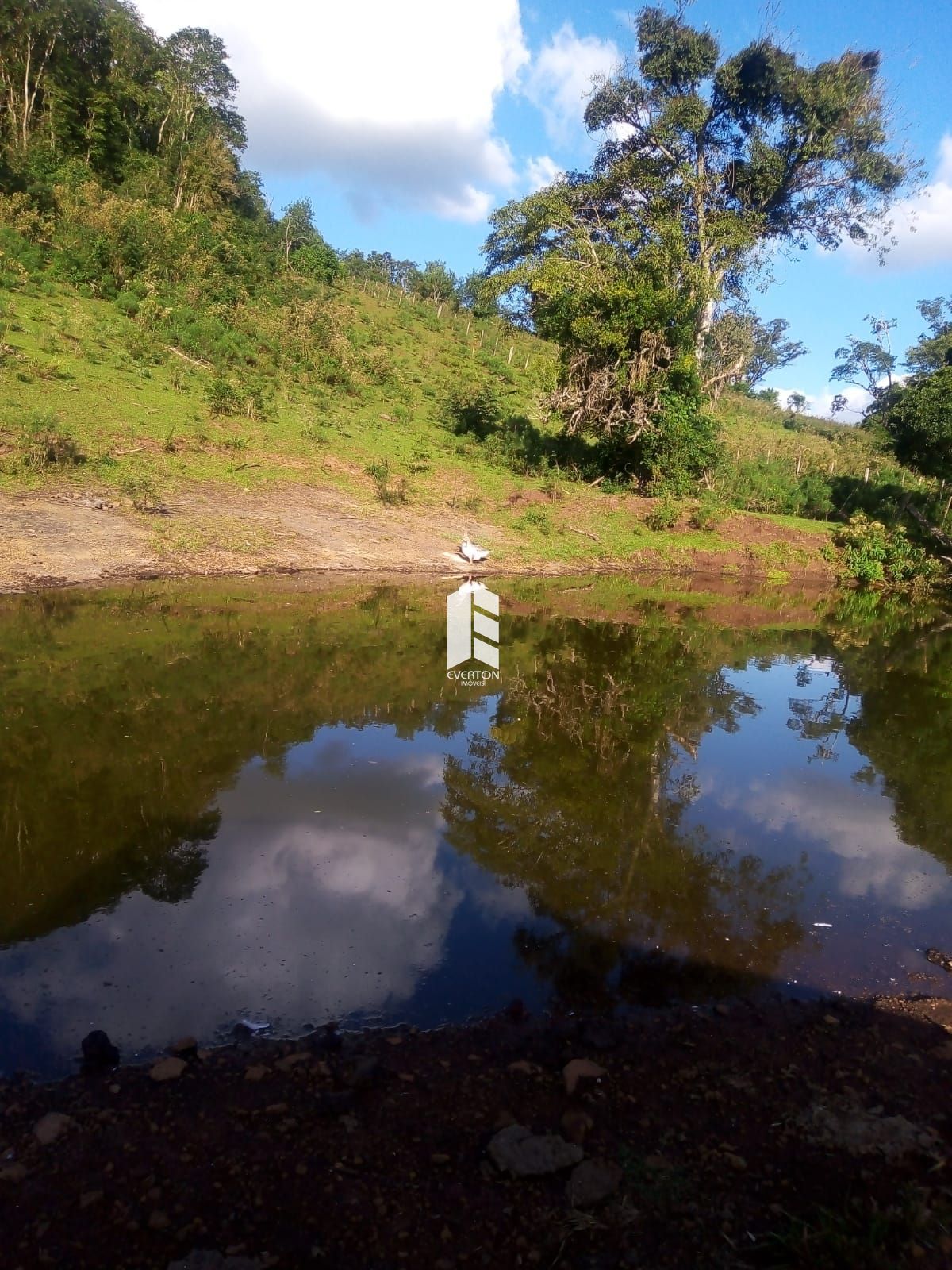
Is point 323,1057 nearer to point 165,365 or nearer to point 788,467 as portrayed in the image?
point 165,365

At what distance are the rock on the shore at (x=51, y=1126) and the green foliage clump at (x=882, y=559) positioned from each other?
2348 centimetres

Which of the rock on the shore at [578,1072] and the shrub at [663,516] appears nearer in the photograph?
the rock on the shore at [578,1072]

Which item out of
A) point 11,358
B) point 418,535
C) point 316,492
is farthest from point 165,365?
point 418,535

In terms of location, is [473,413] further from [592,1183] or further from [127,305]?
[592,1183]

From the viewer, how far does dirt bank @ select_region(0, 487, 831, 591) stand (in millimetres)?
12672

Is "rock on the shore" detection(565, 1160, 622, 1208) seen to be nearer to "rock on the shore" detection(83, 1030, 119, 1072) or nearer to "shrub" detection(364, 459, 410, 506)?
"rock on the shore" detection(83, 1030, 119, 1072)

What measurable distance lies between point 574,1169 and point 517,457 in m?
22.0

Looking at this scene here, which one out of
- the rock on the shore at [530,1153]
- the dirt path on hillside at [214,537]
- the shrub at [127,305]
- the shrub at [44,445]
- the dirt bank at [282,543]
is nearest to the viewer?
the rock on the shore at [530,1153]

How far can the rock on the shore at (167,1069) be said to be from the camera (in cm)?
312

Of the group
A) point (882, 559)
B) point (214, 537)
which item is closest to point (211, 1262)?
point (214, 537)

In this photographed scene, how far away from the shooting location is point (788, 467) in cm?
3025

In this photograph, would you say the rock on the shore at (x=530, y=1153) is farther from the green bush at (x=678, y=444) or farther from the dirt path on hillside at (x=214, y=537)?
the green bush at (x=678, y=444)

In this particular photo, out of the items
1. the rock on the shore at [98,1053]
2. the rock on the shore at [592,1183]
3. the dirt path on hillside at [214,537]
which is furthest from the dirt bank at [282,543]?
the rock on the shore at [592,1183]

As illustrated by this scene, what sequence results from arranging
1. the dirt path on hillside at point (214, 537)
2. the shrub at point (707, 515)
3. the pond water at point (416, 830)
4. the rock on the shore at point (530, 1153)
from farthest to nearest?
the shrub at point (707, 515) → the dirt path on hillside at point (214, 537) → the pond water at point (416, 830) → the rock on the shore at point (530, 1153)
